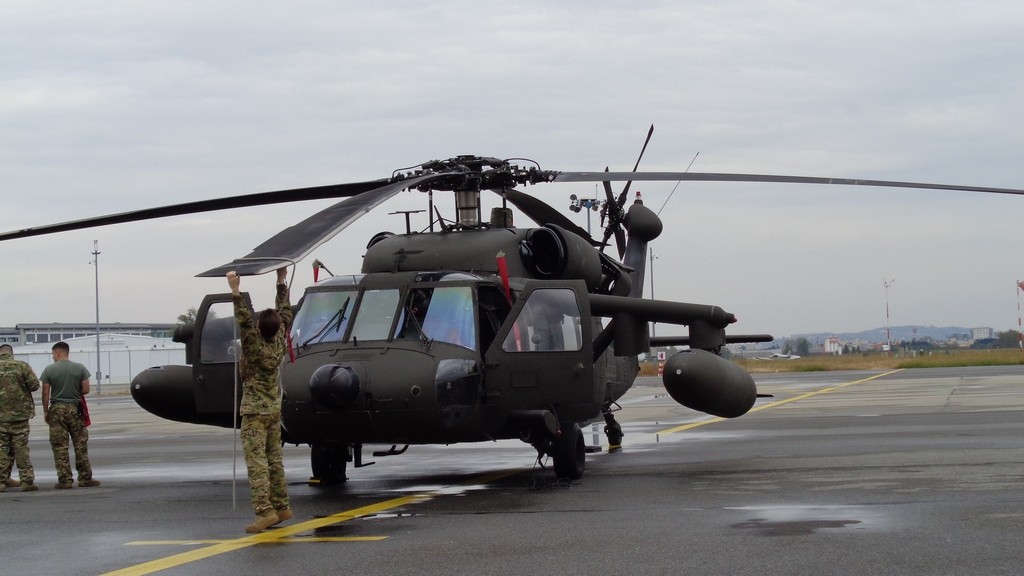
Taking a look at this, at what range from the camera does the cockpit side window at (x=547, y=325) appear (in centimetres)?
1217

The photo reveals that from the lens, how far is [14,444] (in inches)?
547

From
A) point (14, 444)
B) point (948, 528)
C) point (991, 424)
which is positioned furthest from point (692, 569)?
point (991, 424)

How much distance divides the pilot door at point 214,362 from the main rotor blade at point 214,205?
1.15m

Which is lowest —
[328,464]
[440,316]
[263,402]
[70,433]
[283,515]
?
[283,515]

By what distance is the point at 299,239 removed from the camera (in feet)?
28.9

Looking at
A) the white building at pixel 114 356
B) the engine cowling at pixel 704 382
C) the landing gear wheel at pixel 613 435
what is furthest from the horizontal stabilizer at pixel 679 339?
the white building at pixel 114 356

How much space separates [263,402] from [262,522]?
42.0 inches

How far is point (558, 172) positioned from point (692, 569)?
293 inches

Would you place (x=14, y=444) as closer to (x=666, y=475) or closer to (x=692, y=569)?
(x=666, y=475)

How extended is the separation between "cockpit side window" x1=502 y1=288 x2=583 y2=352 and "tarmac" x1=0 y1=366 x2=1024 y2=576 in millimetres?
1426

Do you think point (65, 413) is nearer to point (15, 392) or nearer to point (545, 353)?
point (15, 392)

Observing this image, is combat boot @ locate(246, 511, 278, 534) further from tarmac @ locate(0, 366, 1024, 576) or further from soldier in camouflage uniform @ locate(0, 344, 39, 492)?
soldier in camouflage uniform @ locate(0, 344, 39, 492)

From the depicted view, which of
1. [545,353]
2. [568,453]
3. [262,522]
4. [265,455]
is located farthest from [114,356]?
[262,522]

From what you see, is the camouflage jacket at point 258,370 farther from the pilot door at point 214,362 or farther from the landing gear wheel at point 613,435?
the landing gear wheel at point 613,435
